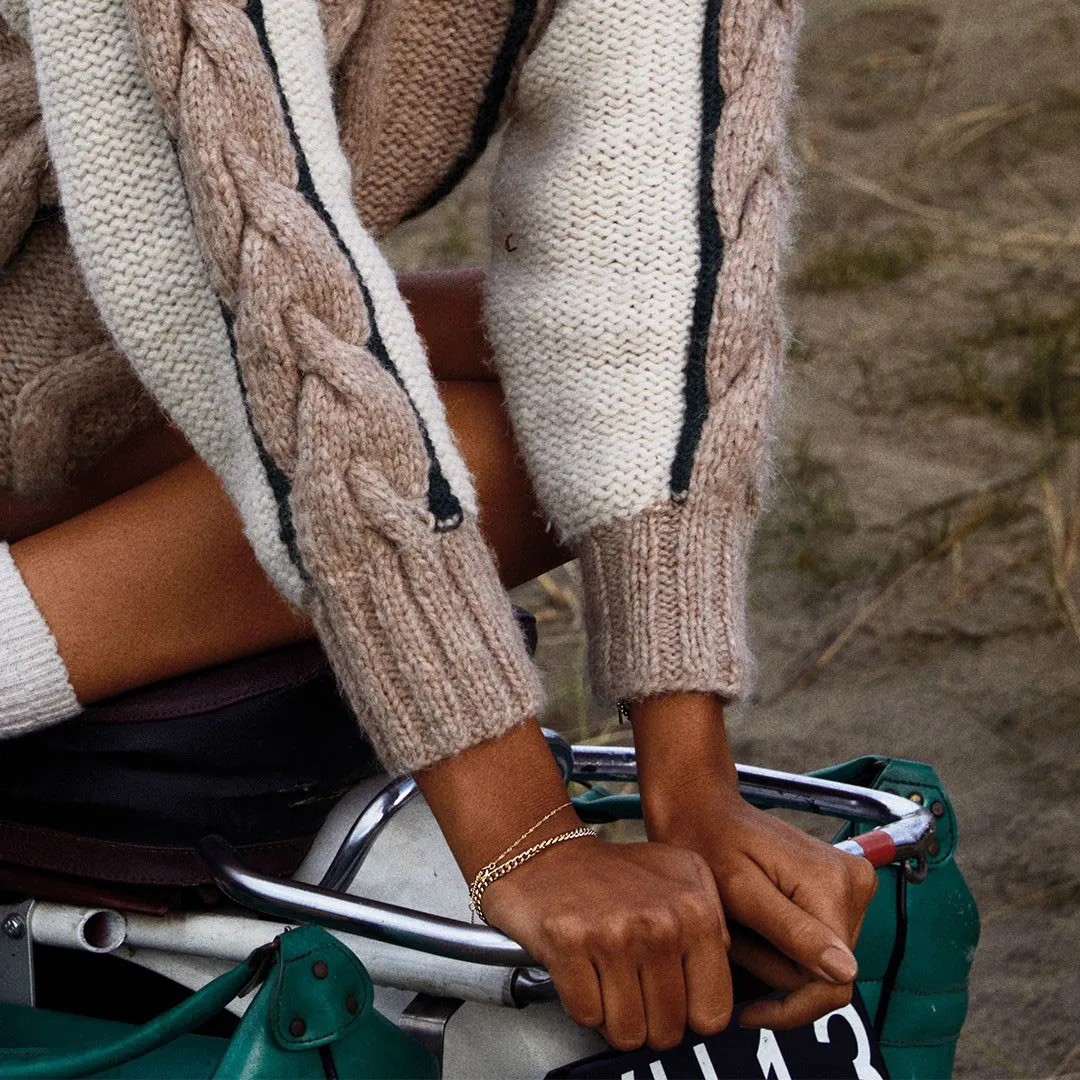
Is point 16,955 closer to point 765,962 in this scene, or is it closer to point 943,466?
point 765,962

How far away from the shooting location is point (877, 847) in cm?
77

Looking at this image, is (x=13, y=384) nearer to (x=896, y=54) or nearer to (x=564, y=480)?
(x=564, y=480)

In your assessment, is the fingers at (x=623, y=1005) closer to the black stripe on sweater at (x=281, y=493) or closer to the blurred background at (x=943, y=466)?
the black stripe on sweater at (x=281, y=493)

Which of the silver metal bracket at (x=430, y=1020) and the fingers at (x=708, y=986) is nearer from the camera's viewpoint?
the fingers at (x=708, y=986)

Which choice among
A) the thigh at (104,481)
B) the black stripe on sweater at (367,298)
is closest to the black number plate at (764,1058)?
the black stripe on sweater at (367,298)

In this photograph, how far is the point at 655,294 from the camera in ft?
2.61

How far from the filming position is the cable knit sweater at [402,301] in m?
0.71

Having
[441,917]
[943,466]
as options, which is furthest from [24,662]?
[943,466]

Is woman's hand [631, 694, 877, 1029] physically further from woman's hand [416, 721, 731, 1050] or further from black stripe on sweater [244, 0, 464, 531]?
black stripe on sweater [244, 0, 464, 531]

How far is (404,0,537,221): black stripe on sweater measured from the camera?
34.2 inches

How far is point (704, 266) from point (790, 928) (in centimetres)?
33

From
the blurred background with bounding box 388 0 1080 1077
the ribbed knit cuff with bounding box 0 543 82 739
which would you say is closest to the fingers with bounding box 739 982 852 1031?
the ribbed knit cuff with bounding box 0 543 82 739

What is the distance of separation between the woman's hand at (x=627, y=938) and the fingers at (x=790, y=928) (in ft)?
0.08

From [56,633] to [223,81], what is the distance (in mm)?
288
